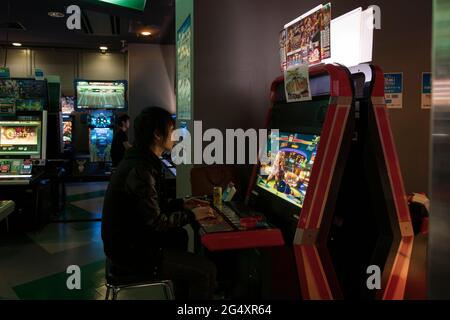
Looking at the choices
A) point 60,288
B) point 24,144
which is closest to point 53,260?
point 60,288

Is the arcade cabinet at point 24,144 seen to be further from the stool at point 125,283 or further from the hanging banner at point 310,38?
the hanging banner at point 310,38

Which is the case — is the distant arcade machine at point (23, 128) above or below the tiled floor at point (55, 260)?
above

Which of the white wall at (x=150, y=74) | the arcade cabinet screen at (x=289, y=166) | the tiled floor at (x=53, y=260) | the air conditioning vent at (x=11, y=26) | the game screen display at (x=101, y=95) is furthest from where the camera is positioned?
the white wall at (x=150, y=74)

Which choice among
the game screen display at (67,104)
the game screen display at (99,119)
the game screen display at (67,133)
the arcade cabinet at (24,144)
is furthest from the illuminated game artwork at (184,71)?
the game screen display at (67,104)

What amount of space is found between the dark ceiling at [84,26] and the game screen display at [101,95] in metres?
0.97

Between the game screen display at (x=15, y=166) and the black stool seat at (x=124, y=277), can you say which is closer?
the black stool seat at (x=124, y=277)

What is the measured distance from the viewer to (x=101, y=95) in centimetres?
892

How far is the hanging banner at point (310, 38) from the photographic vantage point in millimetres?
2100

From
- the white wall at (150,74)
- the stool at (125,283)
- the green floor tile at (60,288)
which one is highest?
the white wall at (150,74)

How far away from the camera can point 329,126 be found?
201 centimetres

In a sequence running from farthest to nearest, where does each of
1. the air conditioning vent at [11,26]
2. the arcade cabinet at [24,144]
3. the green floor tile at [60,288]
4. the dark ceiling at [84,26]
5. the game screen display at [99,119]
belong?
the game screen display at [99,119] → the air conditioning vent at [11,26] → the dark ceiling at [84,26] → the arcade cabinet at [24,144] → the green floor tile at [60,288]

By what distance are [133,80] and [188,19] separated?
20.3 feet
